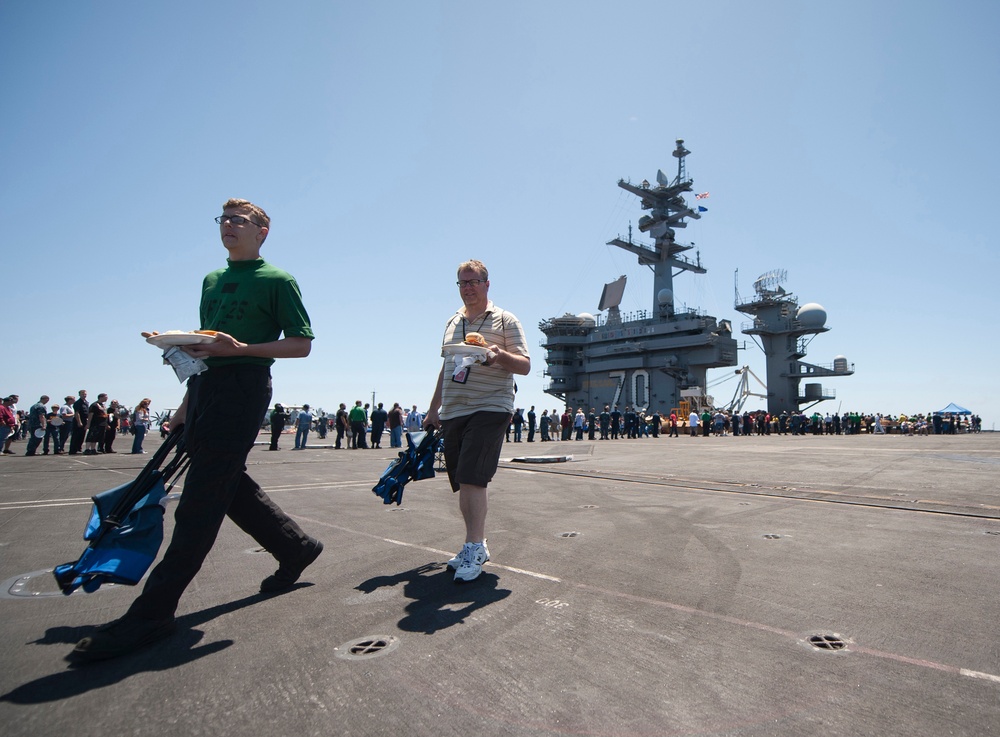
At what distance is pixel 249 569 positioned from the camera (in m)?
3.06

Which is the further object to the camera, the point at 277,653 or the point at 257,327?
the point at 257,327

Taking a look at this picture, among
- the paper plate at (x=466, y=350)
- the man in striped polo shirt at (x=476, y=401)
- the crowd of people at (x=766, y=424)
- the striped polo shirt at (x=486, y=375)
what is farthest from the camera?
the crowd of people at (x=766, y=424)

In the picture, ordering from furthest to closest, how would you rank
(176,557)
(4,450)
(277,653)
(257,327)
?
(4,450)
(257,327)
(176,557)
(277,653)

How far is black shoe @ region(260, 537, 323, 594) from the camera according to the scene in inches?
104

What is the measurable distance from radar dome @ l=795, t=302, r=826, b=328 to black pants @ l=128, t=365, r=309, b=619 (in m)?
49.8

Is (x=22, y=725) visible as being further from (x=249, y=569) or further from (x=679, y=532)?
(x=679, y=532)

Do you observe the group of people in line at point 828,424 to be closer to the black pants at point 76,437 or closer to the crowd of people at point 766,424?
the crowd of people at point 766,424

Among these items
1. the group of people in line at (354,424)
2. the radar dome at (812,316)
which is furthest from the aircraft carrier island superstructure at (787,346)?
the group of people in line at (354,424)

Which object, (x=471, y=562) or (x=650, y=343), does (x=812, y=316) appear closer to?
(x=650, y=343)

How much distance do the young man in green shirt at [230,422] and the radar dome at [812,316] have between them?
49.6 metres

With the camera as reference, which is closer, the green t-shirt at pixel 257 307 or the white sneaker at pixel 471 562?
the green t-shirt at pixel 257 307

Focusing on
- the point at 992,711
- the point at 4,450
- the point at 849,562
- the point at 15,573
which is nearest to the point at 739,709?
the point at 992,711

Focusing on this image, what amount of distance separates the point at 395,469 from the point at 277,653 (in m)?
1.73

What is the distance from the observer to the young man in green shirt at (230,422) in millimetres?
2102
